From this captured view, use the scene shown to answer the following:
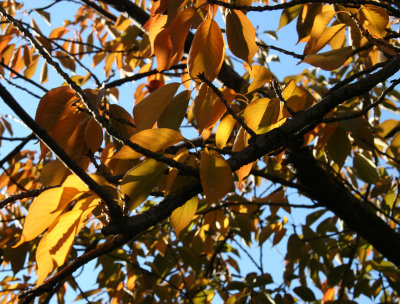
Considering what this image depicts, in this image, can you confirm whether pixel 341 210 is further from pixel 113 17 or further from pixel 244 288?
pixel 113 17

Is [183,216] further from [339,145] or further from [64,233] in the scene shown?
[339,145]

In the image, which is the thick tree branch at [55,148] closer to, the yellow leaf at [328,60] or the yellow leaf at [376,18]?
the yellow leaf at [328,60]

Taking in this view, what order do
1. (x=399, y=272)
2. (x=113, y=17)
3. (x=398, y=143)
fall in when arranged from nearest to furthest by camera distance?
1. (x=398, y=143)
2. (x=399, y=272)
3. (x=113, y=17)

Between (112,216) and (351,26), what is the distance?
3.38 ft

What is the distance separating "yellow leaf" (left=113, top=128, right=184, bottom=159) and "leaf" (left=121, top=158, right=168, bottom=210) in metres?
0.05

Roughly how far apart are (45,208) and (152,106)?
0.32m

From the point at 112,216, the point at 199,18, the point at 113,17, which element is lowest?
the point at 112,216

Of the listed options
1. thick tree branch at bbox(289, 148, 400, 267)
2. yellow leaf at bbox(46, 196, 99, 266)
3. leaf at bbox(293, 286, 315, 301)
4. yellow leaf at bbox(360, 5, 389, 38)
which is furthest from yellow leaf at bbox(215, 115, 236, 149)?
leaf at bbox(293, 286, 315, 301)

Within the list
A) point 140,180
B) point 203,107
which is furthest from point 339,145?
point 140,180

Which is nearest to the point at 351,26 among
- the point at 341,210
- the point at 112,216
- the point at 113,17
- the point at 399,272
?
the point at 341,210

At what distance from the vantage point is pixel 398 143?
4.97 ft

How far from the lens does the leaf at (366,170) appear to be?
1653mm

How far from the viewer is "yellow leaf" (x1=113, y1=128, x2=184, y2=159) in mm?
797

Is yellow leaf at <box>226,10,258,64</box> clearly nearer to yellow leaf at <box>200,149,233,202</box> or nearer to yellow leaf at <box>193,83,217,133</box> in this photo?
yellow leaf at <box>193,83,217,133</box>
